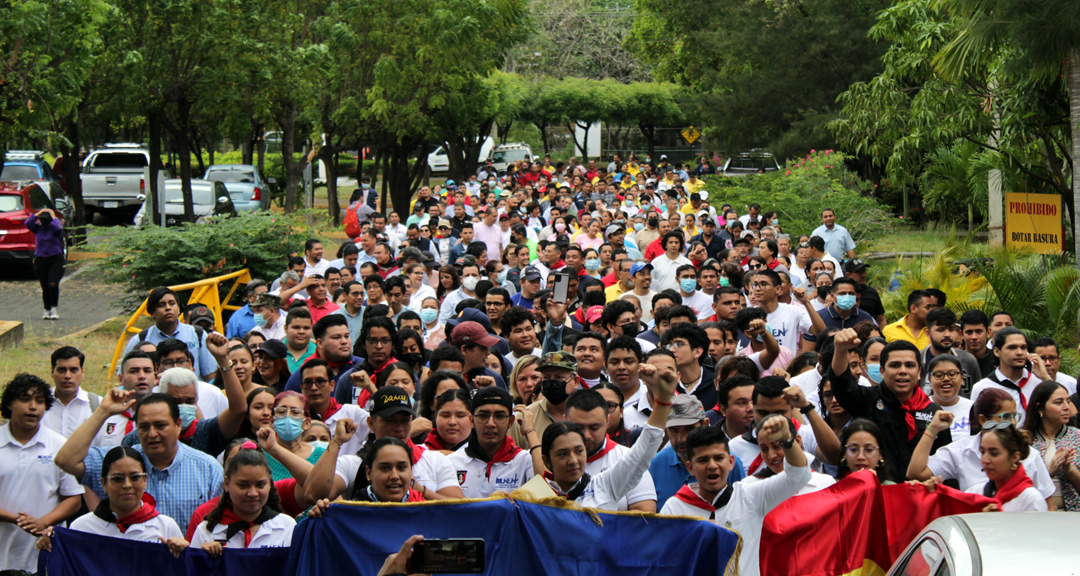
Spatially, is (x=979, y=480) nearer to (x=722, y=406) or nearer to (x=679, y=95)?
(x=722, y=406)

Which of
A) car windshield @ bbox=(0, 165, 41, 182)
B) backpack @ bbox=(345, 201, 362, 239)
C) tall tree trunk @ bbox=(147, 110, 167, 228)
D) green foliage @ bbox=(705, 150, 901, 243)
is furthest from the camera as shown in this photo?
car windshield @ bbox=(0, 165, 41, 182)

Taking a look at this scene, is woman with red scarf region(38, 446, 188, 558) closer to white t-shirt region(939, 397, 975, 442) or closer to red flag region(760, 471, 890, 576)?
red flag region(760, 471, 890, 576)

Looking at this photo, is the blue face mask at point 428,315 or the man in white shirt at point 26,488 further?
the blue face mask at point 428,315

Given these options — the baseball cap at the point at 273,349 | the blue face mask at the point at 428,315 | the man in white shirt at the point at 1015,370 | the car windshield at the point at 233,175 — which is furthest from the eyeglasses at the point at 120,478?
the car windshield at the point at 233,175

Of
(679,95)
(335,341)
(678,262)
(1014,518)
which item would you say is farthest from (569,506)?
(679,95)

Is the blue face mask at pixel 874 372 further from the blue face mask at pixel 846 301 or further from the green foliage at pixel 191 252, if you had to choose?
the green foliage at pixel 191 252

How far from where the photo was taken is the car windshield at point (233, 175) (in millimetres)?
34656

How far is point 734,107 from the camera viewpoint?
36.6 meters

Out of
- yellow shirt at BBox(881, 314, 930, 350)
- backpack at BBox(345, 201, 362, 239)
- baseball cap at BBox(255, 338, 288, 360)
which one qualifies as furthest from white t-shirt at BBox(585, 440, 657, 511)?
backpack at BBox(345, 201, 362, 239)

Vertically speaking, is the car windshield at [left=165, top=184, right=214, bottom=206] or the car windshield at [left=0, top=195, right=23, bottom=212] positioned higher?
the car windshield at [left=0, top=195, right=23, bottom=212]

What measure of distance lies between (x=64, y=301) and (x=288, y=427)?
15011 millimetres

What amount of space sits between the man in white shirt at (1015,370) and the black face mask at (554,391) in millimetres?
2824

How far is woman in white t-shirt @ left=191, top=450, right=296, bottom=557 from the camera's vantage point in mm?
5422

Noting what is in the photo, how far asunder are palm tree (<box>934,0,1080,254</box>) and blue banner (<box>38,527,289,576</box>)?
33.6 ft
